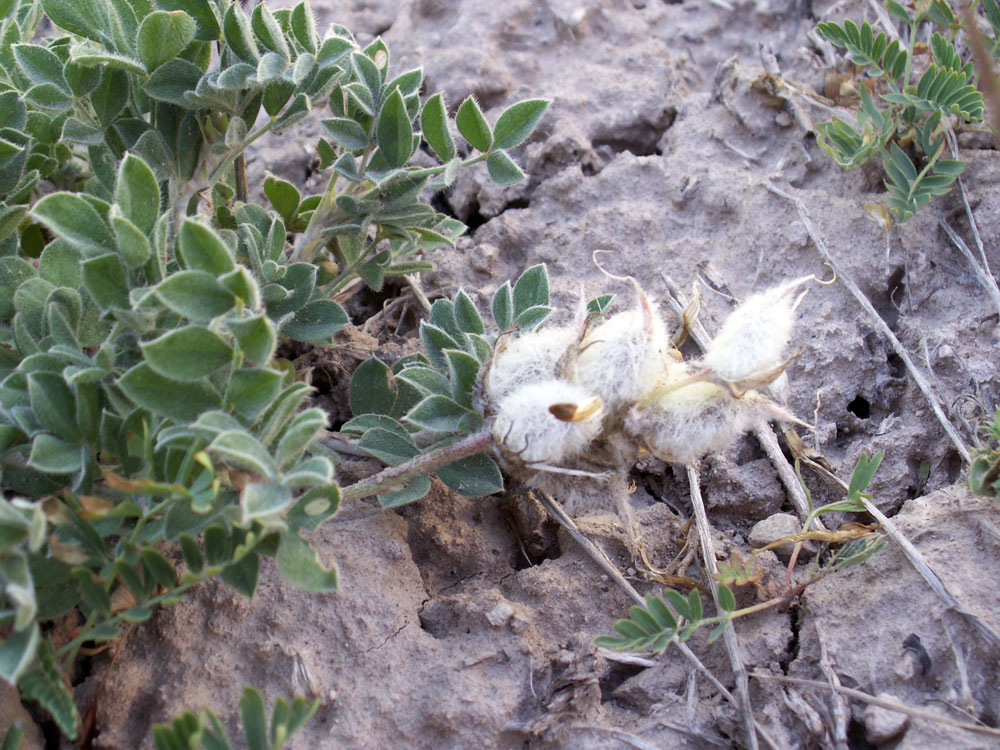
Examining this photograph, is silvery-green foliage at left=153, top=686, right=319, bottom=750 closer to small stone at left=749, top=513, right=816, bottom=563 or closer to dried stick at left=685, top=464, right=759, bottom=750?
dried stick at left=685, top=464, right=759, bottom=750

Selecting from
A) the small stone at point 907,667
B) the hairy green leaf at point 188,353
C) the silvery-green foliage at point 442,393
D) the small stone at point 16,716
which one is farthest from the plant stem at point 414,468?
the small stone at point 907,667

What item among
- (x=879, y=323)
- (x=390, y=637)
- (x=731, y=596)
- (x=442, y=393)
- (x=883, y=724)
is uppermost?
(x=442, y=393)

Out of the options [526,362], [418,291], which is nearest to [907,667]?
[526,362]

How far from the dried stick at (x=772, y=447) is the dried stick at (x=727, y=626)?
0.25 m

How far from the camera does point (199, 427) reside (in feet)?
4.87

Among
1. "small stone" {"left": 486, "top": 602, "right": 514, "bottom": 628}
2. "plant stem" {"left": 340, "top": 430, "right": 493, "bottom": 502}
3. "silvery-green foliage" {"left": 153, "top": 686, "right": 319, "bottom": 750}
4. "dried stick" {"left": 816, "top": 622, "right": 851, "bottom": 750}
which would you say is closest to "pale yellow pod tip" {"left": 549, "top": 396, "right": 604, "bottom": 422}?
"plant stem" {"left": 340, "top": 430, "right": 493, "bottom": 502}

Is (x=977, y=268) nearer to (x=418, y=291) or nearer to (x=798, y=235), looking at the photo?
(x=798, y=235)

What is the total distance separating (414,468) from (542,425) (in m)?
0.39

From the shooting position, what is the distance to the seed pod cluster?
5.83 ft

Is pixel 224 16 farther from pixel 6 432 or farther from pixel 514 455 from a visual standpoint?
pixel 514 455

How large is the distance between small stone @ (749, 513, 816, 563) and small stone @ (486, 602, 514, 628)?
75cm

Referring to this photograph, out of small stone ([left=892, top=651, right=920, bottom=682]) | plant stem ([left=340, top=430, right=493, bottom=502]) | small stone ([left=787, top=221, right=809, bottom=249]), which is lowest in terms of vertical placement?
small stone ([left=892, top=651, right=920, bottom=682])

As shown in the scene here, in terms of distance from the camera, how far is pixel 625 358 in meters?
1.81

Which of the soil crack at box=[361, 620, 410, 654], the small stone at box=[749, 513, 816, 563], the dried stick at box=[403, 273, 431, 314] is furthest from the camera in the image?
the dried stick at box=[403, 273, 431, 314]
